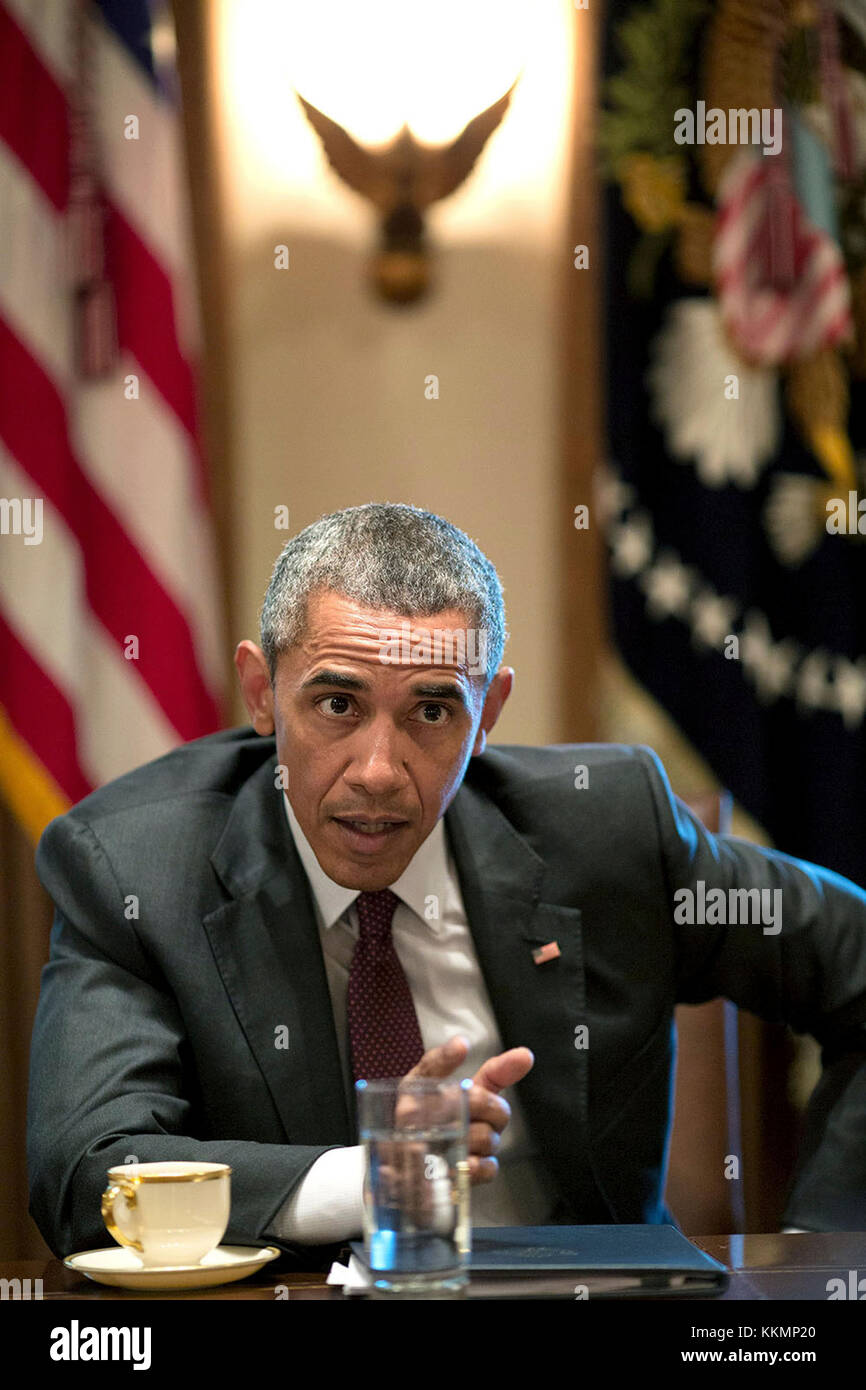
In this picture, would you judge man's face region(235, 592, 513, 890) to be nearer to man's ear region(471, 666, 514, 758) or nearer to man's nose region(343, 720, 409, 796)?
man's nose region(343, 720, 409, 796)

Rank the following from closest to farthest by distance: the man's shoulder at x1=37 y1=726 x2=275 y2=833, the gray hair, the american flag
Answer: the gray hair, the man's shoulder at x1=37 y1=726 x2=275 y2=833, the american flag

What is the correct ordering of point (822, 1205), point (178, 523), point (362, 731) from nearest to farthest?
1. point (362, 731)
2. point (822, 1205)
3. point (178, 523)

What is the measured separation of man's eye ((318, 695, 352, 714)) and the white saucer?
2.06ft

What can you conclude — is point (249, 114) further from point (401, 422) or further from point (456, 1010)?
point (456, 1010)

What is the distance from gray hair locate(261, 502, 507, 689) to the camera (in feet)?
5.79

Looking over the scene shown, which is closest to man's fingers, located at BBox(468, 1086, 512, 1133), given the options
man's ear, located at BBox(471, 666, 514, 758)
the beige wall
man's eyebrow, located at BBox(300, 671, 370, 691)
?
man's eyebrow, located at BBox(300, 671, 370, 691)

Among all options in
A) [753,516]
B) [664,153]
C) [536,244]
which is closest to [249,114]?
[536,244]

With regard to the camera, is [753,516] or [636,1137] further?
[753,516]

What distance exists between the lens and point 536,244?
11.3 feet

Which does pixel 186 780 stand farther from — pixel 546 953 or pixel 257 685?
pixel 546 953

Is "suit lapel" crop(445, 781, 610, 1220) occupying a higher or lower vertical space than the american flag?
lower

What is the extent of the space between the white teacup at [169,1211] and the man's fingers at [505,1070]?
25 cm

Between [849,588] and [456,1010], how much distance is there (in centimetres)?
172

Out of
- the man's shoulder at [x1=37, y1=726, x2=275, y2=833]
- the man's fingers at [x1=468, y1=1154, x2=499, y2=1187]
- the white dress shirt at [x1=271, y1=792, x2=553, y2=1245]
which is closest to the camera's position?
the man's fingers at [x1=468, y1=1154, x2=499, y2=1187]
